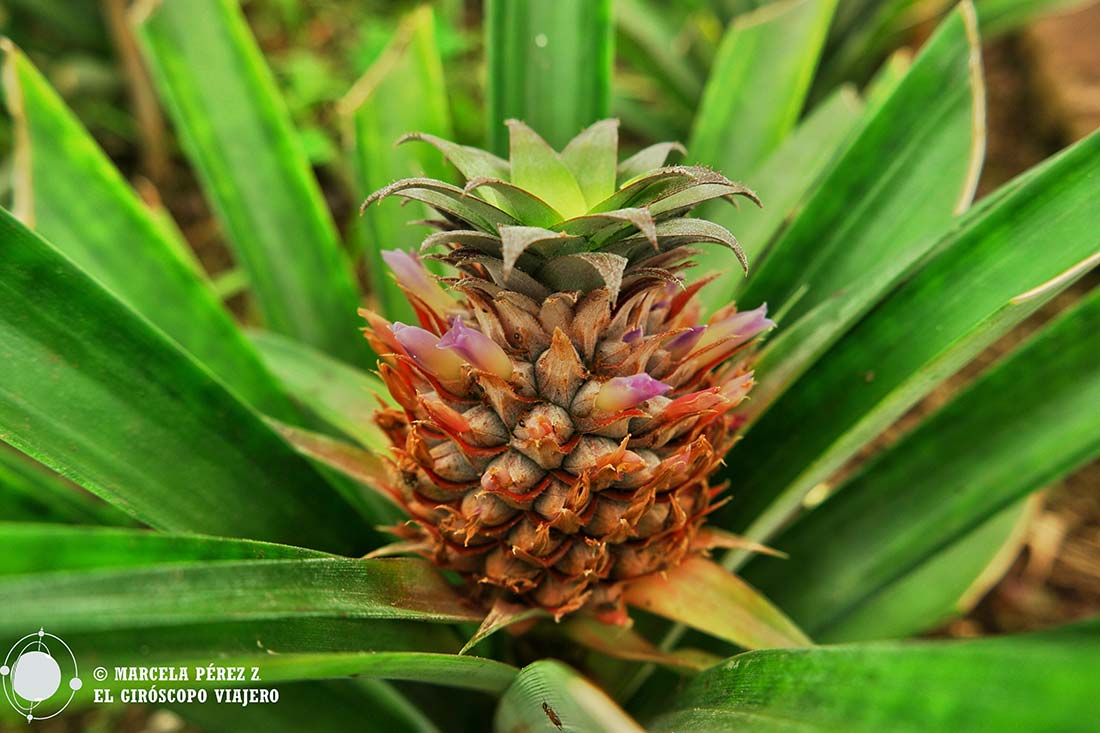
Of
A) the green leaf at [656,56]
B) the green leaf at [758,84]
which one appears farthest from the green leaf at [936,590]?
the green leaf at [656,56]

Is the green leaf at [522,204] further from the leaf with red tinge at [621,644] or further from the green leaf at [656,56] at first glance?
the green leaf at [656,56]

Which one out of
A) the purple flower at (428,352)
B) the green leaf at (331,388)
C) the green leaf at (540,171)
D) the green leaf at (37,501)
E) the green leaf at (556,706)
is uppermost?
the green leaf at (331,388)

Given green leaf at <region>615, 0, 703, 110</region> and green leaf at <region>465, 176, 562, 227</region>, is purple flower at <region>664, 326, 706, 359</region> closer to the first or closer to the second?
green leaf at <region>465, 176, 562, 227</region>

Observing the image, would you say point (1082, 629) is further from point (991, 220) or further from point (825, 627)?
point (825, 627)

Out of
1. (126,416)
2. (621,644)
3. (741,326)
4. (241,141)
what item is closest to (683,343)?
(741,326)

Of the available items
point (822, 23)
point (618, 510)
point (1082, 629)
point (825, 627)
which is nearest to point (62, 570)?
point (618, 510)

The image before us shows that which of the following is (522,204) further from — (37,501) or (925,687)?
(37,501)

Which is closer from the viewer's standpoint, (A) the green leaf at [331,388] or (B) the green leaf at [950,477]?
(B) the green leaf at [950,477]
